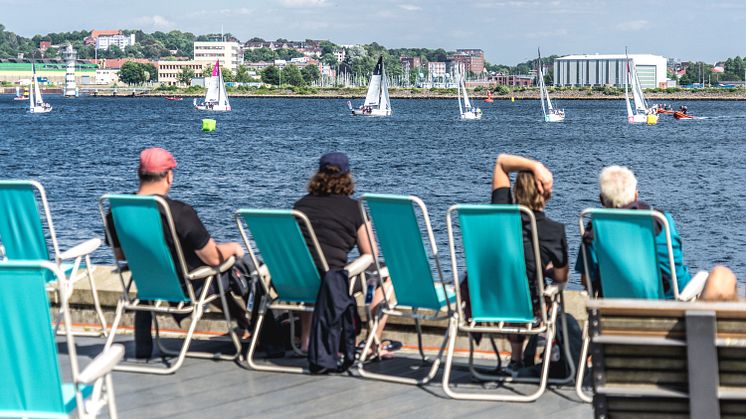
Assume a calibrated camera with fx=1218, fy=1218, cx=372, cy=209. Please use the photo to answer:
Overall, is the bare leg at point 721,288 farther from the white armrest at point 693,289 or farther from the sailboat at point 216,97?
the sailboat at point 216,97

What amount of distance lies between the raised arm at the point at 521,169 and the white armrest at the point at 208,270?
1.35m

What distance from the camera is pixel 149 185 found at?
592 centimetres

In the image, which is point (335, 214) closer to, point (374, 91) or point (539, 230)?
point (539, 230)

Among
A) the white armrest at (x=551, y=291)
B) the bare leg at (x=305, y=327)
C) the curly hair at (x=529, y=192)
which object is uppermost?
the curly hair at (x=529, y=192)

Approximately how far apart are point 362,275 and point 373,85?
95176mm

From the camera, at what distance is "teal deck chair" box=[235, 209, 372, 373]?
18.6 feet

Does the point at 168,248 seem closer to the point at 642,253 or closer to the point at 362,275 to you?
the point at 362,275

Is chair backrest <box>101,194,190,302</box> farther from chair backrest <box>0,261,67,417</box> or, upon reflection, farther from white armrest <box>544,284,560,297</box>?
chair backrest <box>0,261,67,417</box>

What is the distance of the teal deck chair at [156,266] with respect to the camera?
5660 millimetres

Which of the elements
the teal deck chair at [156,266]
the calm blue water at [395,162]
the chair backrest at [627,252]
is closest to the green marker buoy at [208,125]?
the calm blue water at [395,162]

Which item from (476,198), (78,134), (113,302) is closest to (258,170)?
(476,198)

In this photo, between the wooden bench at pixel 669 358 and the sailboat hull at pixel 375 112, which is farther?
the sailboat hull at pixel 375 112

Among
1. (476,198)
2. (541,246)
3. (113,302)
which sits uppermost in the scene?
(541,246)

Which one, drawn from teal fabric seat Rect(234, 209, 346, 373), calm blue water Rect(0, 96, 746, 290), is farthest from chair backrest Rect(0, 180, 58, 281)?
calm blue water Rect(0, 96, 746, 290)
